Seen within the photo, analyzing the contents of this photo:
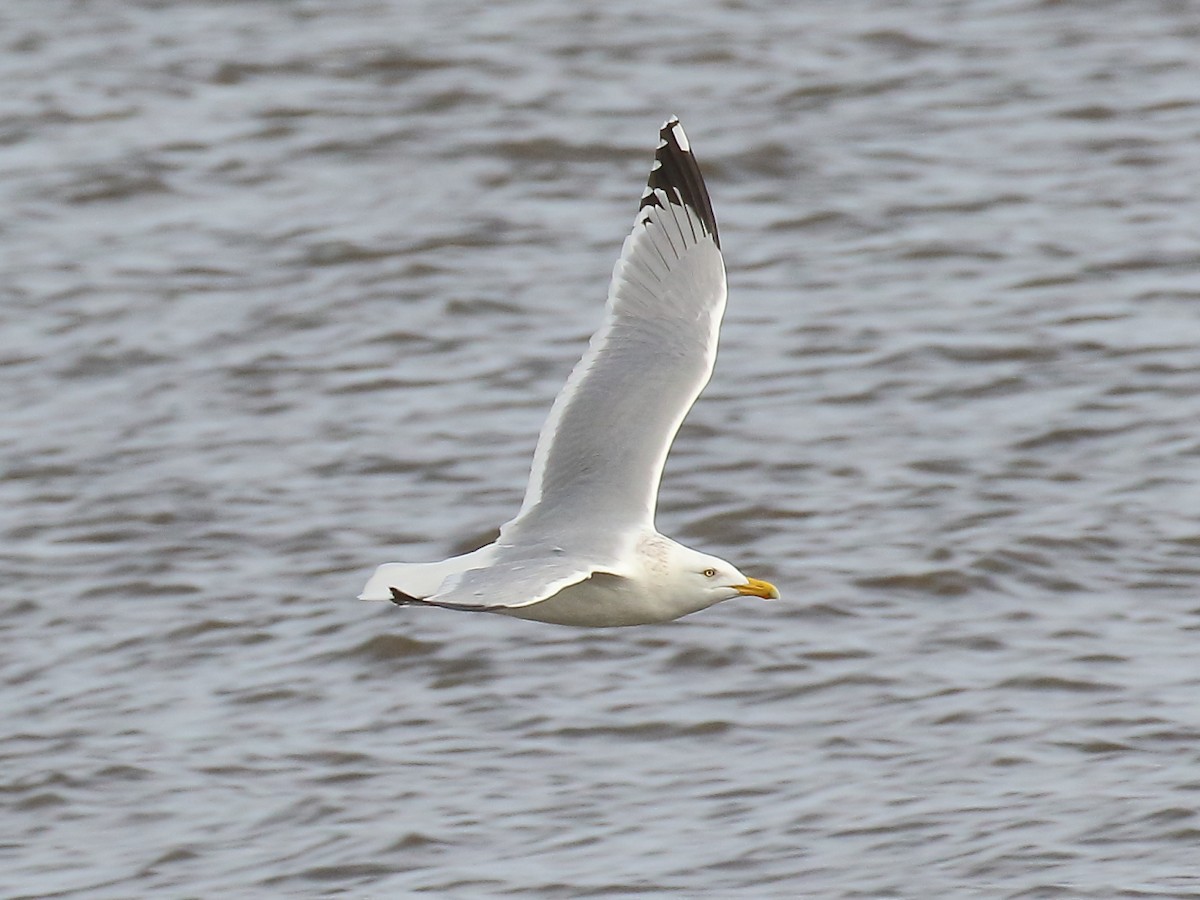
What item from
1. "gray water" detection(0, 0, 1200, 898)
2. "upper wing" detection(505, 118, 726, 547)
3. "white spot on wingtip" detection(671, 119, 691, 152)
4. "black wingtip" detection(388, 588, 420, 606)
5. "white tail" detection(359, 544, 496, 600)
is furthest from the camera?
"gray water" detection(0, 0, 1200, 898)

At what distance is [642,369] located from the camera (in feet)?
20.2

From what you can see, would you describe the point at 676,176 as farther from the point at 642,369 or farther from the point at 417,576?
the point at 417,576

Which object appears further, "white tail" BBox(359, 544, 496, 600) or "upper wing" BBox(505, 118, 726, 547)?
"upper wing" BBox(505, 118, 726, 547)

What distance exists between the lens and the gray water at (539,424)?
6.92 meters

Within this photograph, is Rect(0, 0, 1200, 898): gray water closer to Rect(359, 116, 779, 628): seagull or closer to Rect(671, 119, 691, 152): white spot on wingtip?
Rect(359, 116, 779, 628): seagull

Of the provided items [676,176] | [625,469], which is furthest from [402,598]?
[676,176]

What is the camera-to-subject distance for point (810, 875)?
6461mm

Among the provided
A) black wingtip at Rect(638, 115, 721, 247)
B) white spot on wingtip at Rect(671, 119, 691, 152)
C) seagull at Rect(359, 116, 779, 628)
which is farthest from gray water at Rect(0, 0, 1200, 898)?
white spot on wingtip at Rect(671, 119, 691, 152)

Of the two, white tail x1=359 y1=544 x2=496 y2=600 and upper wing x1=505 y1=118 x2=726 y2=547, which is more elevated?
upper wing x1=505 y1=118 x2=726 y2=547

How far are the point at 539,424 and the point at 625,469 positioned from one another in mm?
3693

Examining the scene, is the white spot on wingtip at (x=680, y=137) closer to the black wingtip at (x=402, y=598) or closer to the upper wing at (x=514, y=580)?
the upper wing at (x=514, y=580)

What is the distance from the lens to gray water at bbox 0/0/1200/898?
22.7 ft

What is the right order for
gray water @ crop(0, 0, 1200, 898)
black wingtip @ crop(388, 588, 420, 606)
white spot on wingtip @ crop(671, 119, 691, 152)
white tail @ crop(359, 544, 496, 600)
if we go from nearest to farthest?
black wingtip @ crop(388, 588, 420, 606) → white tail @ crop(359, 544, 496, 600) → white spot on wingtip @ crop(671, 119, 691, 152) → gray water @ crop(0, 0, 1200, 898)

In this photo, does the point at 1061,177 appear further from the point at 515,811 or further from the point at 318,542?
the point at 515,811
